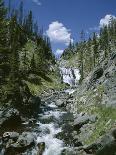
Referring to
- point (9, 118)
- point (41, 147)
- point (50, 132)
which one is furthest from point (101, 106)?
point (9, 118)

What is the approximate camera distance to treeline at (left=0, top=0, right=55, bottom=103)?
128 ft

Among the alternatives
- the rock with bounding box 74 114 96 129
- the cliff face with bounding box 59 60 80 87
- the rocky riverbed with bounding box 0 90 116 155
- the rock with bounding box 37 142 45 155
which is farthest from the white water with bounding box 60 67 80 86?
the rock with bounding box 37 142 45 155

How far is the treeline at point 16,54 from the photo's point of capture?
39.0 meters

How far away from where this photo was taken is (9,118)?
128 feet

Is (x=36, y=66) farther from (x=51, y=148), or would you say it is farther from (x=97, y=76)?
(x=51, y=148)

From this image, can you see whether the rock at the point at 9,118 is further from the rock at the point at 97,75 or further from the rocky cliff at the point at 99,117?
the rock at the point at 97,75

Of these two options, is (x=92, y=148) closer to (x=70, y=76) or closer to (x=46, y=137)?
(x=46, y=137)

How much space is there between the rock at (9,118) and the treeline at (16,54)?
12.6 feet

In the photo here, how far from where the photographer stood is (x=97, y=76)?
48.6 meters

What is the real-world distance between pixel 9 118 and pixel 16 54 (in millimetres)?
37156

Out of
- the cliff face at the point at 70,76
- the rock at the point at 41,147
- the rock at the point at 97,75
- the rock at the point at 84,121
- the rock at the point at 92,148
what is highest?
the cliff face at the point at 70,76

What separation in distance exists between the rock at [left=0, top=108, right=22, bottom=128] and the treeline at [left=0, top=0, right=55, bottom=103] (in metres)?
3.84

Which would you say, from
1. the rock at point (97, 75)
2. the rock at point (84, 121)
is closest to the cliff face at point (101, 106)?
the rock at point (97, 75)

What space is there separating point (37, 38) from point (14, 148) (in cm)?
13186
